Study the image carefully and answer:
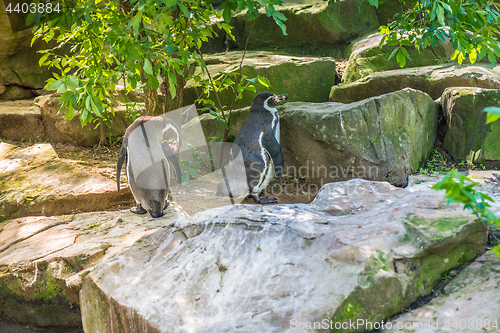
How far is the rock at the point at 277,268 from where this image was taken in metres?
1.91

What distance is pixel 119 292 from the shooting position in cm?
216

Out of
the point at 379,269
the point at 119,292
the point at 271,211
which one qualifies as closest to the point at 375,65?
the point at 271,211

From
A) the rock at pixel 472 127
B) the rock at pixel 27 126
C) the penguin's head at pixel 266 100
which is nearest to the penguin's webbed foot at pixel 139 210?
the penguin's head at pixel 266 100

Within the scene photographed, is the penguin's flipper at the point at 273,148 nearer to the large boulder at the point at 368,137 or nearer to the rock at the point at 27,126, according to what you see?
the large boulder at the point at 368,137

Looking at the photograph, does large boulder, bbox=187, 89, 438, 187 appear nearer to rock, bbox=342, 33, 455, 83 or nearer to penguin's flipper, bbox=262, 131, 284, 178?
penguin's flipper, bbox=262, 131, 284, 178

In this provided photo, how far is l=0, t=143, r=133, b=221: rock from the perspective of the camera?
13.0 ft

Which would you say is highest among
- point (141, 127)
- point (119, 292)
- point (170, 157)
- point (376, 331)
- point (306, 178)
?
point (141, 127)

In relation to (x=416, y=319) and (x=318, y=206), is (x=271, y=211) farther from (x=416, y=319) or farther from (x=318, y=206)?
(x=416, y=319)

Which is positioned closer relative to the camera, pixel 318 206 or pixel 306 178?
pixel 318 206

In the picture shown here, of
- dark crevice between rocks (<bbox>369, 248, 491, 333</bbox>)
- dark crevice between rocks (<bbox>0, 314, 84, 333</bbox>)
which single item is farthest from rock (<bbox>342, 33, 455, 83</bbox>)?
dark crevice between rocks (<bbox>0, 314, 84, 333</bbox>)

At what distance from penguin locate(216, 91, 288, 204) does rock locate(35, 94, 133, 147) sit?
2.44m

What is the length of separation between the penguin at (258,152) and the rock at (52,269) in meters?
1.40

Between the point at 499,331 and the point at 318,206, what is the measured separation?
5.41 ft

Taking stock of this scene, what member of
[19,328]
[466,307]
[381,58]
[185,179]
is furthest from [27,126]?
[466,307]
